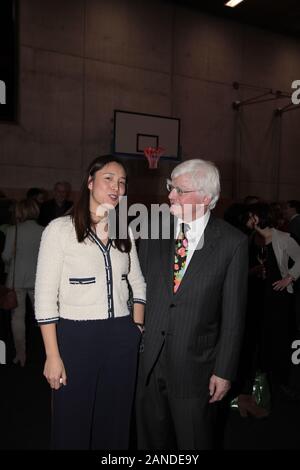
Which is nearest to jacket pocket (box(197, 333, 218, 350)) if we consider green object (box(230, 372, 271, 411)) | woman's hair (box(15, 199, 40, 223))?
green object (box(230, 372, 271, 411))

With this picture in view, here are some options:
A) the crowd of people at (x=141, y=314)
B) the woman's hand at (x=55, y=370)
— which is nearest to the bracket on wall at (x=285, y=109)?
the crowd of people at (x=141, y=314)

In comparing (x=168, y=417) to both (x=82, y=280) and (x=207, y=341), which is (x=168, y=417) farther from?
(x=82, y=280)

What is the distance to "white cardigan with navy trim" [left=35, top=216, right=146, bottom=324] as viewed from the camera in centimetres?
156

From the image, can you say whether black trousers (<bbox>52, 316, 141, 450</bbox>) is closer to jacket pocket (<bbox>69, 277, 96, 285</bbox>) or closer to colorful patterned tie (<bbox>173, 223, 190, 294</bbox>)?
jacket pocket (<bbox>69, 277, 96, 285</bbox>)

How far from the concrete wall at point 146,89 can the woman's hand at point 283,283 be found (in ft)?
20.0

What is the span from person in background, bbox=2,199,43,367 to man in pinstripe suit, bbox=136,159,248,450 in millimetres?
2292

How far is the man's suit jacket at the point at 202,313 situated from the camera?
162cm

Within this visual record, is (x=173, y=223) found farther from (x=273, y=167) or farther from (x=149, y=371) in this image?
(x=273, y=167)

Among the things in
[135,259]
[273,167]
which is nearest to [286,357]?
[135,259]

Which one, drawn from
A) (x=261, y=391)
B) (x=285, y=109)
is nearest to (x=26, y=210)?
(x=261, y=391)

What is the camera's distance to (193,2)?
9.60 meters

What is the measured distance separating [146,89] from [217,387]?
8737 millimetres

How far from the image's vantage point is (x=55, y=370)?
1.58 m

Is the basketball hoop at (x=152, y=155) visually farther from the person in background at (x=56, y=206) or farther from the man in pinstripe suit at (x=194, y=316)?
the man in pinstripe suit at (x=194, y=316)
